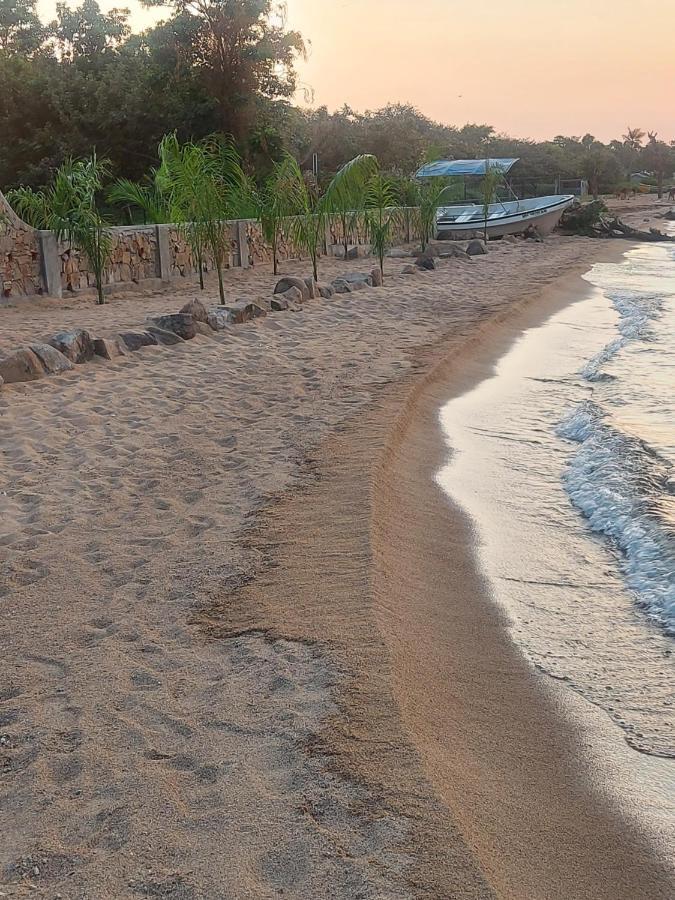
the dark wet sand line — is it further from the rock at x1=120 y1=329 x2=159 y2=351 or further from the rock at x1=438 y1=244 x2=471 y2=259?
the rock at x1=438 y1=244 x2=471 y2=259

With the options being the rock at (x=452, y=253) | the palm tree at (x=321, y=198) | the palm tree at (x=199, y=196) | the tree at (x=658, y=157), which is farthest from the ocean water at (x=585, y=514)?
the tree at (x=658, y=157)

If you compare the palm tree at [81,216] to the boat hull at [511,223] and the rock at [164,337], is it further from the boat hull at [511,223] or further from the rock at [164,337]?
the boat hull at [511,223]

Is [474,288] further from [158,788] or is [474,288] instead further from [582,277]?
[158,788]

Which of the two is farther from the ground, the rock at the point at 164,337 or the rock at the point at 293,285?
the rock at the point at 293,285

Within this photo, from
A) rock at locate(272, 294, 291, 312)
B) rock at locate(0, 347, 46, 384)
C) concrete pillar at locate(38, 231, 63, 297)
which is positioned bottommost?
rock at locate(0, 347, 46, 384)

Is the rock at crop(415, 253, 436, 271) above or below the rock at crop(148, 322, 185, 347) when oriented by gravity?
above

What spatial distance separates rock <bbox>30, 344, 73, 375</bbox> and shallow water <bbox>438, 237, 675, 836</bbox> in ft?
11.0

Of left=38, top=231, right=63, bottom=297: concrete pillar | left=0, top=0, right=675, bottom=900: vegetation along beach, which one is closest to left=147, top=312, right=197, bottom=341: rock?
left=0, top=0, right=675, bottom=900: vegetation along beach

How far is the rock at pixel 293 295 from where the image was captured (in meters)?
12.6

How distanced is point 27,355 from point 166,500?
3394mm

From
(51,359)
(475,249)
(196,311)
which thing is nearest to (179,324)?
(196,311)

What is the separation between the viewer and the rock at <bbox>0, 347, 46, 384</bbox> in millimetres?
7535

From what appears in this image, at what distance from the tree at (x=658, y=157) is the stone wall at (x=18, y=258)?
6179 centimetres

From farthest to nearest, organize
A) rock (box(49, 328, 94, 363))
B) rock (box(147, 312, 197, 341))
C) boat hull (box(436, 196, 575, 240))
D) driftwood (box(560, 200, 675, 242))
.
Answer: driftwood (box(560, 200, 675, 242))
boat hull (box(436, 196, 575, 240))
rock (box(147, 312, 197, 341))
rock (box(49, 328, 94, 363))
